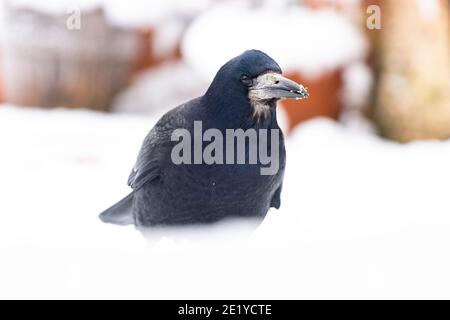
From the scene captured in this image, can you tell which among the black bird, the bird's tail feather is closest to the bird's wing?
the black bird

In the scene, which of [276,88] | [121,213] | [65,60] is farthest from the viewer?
[65,60]

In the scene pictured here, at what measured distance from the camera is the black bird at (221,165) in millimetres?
1225

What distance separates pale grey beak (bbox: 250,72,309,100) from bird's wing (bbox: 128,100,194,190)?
0.18m

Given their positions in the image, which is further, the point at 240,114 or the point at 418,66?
the point at 418,66

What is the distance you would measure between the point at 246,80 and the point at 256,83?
21 mm

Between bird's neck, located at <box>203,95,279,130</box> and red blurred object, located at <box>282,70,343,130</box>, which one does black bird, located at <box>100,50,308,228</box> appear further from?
red blurred object, located at <box>282,70,343,130</box>

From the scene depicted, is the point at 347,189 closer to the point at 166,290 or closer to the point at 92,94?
the point at 166,290

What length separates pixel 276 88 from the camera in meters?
1.20

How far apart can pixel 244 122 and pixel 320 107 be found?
76cm

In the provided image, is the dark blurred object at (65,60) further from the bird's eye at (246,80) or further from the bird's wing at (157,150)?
the bird's eye at (246,80)

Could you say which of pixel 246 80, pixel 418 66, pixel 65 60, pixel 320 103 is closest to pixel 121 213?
pixel 246 80

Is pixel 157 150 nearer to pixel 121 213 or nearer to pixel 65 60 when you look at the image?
pixel 121 213

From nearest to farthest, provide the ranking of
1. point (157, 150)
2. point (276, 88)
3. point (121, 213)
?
1. point (276, 88)
2. point (157, 150)
3. point (121, 213)
